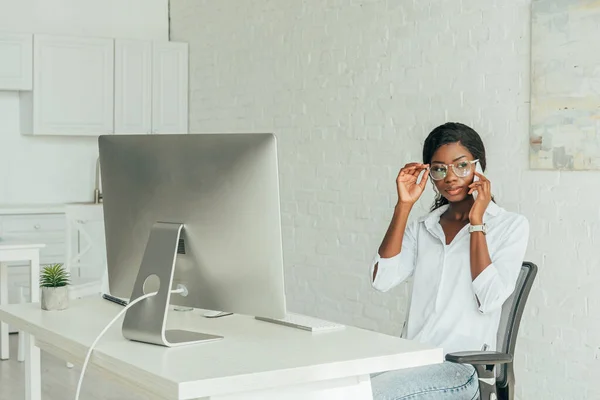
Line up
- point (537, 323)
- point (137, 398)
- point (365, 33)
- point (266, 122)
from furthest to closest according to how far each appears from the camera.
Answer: point (266, 122)
point (365, 33)
point (137, 398)
point (537, 323)

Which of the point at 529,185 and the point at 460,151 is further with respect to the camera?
the point at 529,185

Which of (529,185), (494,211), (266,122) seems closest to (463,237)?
(494,211)

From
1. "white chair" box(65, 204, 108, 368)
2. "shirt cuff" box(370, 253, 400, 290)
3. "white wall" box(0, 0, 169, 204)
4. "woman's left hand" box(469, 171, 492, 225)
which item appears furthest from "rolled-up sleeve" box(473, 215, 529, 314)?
"white wall" box(0, 0, 169, 204)

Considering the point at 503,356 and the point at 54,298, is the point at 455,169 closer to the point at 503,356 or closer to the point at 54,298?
the point at 503,356

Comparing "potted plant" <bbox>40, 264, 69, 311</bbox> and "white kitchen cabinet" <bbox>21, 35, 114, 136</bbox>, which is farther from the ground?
"white kitchen cabinet" <bbox>21, 35, 114, 136</bbox>

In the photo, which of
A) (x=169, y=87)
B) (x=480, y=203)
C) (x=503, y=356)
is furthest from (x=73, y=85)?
(x=503, y=356)

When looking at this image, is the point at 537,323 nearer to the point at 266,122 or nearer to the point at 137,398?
the point at 137,398

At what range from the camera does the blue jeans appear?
251 cm

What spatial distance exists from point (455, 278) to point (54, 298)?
124cm

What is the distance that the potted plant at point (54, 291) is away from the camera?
2.86 metres

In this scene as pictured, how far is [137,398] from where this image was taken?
4.63 metres

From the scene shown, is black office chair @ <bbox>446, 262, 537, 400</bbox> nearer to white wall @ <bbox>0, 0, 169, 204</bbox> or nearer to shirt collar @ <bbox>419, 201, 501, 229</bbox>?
shirt collar @ <bbox>419, 201, 501, 229</bbox>

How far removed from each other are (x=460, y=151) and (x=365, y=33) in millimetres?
2288

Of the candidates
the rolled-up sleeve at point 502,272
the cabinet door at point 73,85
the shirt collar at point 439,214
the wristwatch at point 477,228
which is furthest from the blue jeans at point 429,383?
the cabinet door at point 73,85
